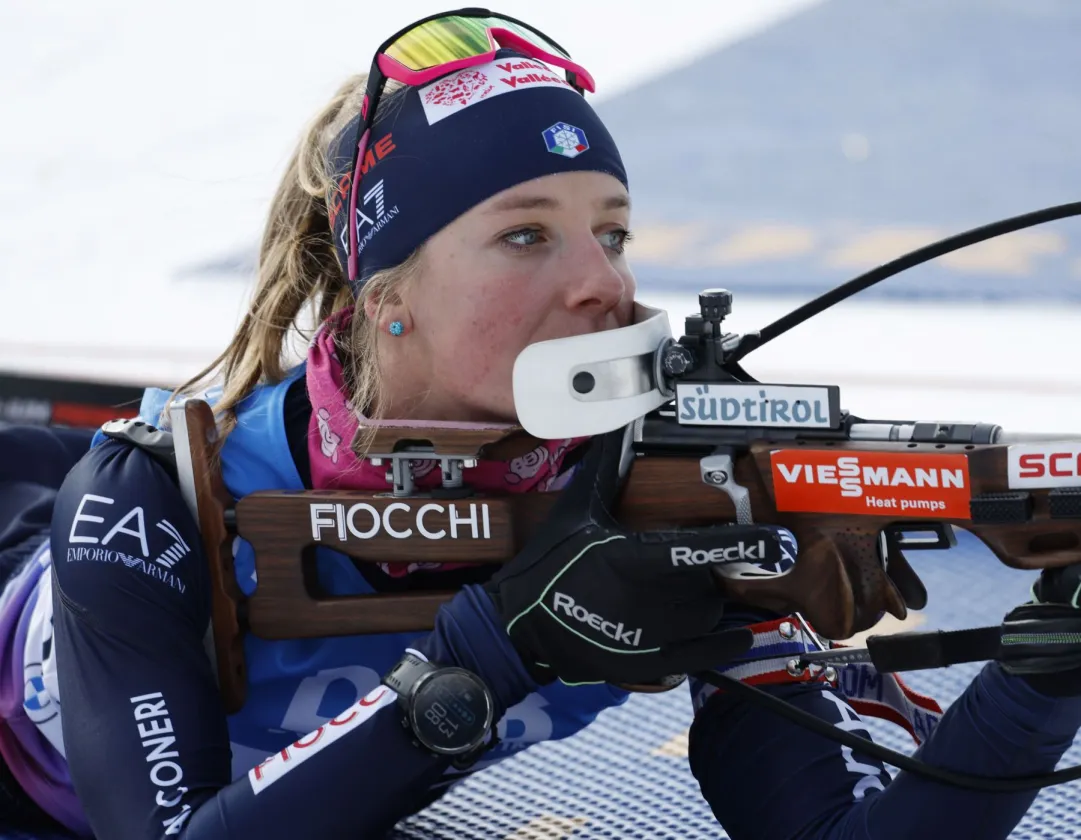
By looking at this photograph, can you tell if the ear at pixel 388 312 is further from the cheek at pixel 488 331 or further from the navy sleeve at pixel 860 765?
the navy sleeve at pixel 860 765

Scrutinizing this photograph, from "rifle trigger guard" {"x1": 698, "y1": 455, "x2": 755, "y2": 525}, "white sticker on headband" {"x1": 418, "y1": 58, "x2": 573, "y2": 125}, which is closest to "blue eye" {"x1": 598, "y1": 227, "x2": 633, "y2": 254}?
"white sticker on headband" {"x1": 418, "y1": 58, "x2": 573, "y2": 125}

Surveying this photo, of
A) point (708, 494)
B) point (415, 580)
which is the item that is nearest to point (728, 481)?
point (708, 494)

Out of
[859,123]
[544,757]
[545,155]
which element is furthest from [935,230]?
[545,155]

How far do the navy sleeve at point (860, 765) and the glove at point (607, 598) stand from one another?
15 cm

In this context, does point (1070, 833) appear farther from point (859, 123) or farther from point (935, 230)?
point (859, 123)

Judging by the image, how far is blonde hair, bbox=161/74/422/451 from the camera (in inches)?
55.2

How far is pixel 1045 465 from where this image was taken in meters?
0.93

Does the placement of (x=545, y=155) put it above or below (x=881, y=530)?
above

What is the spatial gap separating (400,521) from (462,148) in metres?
0.32

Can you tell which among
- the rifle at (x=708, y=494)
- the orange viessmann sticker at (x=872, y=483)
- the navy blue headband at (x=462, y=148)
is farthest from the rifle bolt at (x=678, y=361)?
the navy blue headband at (x=462, y=148)

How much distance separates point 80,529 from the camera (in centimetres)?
120

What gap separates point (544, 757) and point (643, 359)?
2.62 ft

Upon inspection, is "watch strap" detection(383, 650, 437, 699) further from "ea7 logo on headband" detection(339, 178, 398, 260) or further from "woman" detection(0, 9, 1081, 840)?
"ea7 logo on headband" detection(339, 178, 398, 260)

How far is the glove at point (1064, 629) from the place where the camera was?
0.95m
